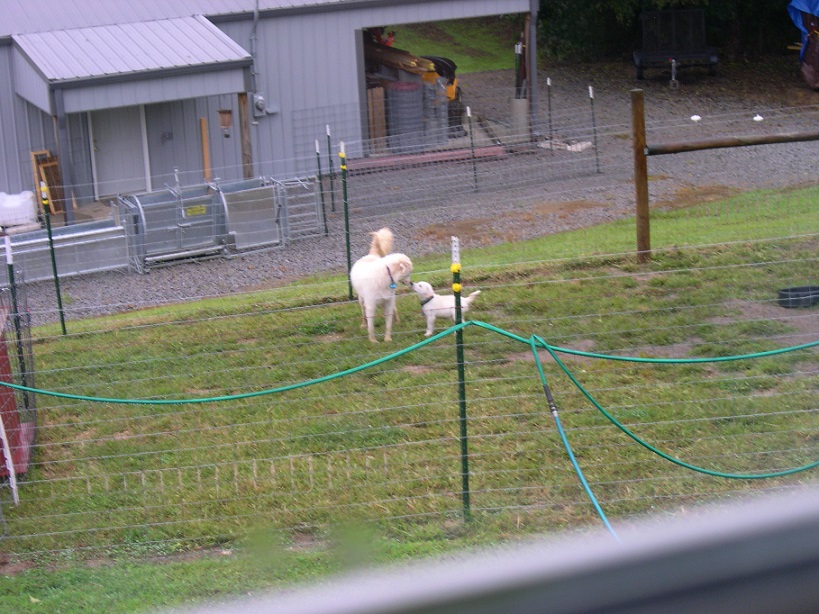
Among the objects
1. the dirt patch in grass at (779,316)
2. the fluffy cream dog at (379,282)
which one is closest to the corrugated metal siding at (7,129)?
the fluffy cream dog at (379,282)

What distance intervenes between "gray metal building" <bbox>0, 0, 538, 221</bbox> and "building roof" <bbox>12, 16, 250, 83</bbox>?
3 cm

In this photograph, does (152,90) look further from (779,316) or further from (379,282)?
(779,316)

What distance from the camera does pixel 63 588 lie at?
5.58 meters

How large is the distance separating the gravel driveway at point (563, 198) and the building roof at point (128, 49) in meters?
3.92

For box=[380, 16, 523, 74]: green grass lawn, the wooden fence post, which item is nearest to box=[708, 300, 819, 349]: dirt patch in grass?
the wooden fence post

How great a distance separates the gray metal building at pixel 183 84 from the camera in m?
17.5

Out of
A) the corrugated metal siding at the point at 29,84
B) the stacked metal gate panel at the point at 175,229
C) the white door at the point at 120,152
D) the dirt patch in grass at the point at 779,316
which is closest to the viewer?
the dirt patch in grass at the point at 779,316

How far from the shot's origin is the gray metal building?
57.5ft

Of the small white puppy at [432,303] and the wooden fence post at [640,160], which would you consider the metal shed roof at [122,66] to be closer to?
the wooden fence post at [640,160]

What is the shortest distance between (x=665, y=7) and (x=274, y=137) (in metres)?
12.1

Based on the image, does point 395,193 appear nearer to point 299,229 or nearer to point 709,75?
point 299,229

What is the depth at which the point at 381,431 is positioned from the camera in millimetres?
7039

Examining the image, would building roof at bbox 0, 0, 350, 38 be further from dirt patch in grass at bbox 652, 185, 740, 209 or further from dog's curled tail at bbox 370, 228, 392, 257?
dog's curled tail at bbox 370, 228, 392, 257

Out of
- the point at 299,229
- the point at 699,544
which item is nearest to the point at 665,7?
the point at 299,229
